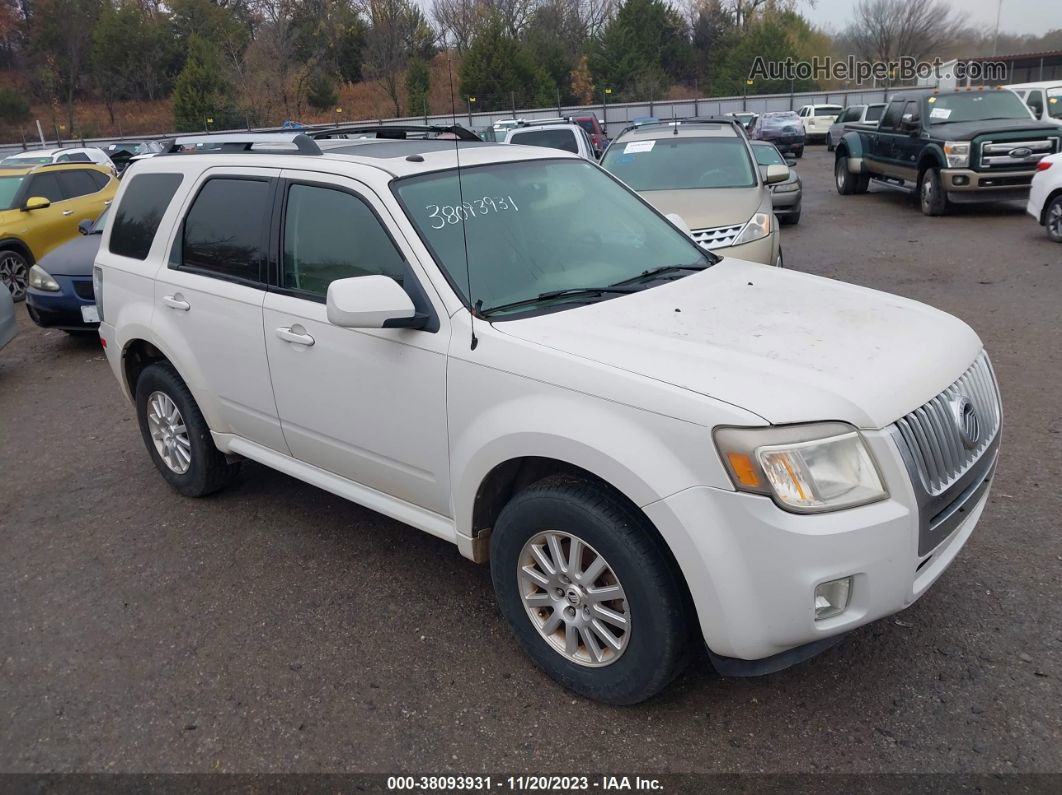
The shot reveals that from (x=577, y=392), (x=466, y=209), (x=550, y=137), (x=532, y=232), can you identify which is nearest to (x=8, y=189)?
(x=550, y=137)

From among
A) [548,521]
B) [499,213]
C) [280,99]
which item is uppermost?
[280,99]

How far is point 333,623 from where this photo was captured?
383cm

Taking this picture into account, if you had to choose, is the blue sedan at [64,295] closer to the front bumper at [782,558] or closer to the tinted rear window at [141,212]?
the tinted rear window at [141,212]

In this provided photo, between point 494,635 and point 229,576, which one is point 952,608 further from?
point 229,576

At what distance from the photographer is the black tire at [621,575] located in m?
2.84

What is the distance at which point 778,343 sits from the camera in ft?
10.0

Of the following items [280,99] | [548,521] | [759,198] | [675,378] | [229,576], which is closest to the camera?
[675,378]

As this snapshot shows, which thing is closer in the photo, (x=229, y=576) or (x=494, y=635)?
(x=494, y=635)

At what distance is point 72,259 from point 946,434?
8.69 metres

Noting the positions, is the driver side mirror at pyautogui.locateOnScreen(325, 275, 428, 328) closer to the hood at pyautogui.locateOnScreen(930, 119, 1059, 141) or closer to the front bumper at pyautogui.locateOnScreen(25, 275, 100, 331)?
the front bumper at pyautogui.locateOnScreen(25, 275, 100, 331)

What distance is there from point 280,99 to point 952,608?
2297cm

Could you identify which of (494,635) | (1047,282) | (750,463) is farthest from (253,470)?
(1047,282)

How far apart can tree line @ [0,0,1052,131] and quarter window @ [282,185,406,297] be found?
24.6 feet
